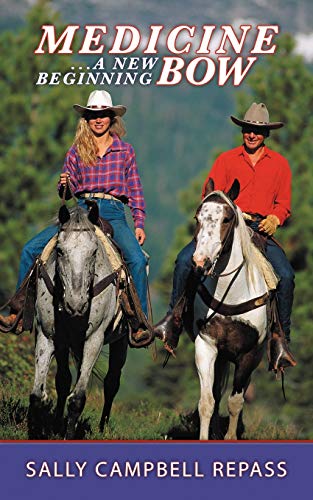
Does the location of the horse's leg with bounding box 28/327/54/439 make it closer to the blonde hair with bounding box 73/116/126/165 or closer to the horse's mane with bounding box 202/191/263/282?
the blonde hair with bounding box 73/116/126/165

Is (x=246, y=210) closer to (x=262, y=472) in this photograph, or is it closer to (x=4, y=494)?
(x=262, y=472)

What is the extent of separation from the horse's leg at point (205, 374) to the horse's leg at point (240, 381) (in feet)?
1.01

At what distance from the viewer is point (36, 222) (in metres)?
29.9

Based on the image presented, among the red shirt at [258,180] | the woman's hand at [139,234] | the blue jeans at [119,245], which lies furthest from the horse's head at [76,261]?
the red shirt at [258,180]

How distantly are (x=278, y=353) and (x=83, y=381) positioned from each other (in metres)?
1.92

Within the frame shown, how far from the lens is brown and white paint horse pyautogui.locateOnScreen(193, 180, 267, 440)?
397 inches

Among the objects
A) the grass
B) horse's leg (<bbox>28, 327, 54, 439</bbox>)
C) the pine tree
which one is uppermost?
the pine tree

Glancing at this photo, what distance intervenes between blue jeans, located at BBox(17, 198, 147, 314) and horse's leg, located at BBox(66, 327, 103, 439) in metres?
0.87

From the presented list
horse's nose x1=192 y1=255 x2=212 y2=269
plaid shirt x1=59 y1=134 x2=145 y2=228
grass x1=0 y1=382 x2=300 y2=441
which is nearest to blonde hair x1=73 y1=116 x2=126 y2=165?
plaid shirt x1=59 y1=134 x2=145 y2=228

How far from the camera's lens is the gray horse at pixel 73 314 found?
9594 millimetres

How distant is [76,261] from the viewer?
9500mm

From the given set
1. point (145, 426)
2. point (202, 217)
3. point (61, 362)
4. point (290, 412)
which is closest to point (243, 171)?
point (202, 217)

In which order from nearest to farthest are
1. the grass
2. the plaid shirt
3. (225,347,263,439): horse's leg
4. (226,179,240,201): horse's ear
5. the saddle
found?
(226,179,240,201): horse's ear → the saddle → (225,347,263,439): horse's leg → the plaid shirt → the grass

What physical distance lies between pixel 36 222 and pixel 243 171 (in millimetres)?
19357
